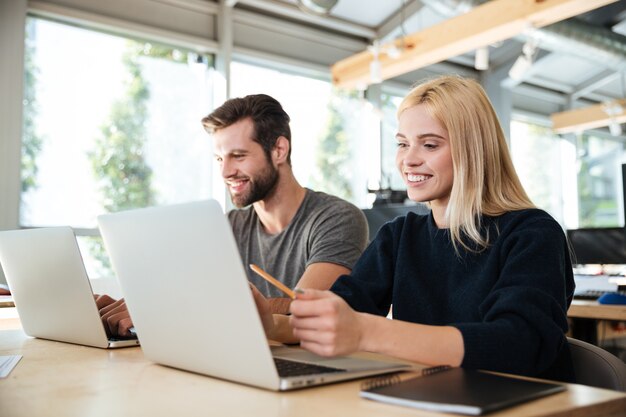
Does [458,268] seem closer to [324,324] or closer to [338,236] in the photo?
[324,324]

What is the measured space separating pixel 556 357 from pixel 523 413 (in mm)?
507

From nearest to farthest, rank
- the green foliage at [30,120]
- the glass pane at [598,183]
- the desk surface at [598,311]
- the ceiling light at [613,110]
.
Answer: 1. the desk surface at [598,311]
2. the green foliage at [30,120]
3. the ceiling light at [613,110]
4. the glass pane at [598,183]

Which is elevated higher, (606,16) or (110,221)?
(606,16)

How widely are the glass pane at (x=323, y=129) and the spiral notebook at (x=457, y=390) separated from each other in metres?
5.07

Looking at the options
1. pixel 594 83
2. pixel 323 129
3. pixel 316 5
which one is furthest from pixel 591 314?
pixel 594 83

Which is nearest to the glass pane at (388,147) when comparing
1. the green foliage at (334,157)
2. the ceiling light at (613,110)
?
the green foliage at (334,157)

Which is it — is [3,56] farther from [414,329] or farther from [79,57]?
[414,329]

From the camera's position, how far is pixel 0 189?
4473 millimetres

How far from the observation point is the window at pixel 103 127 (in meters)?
4.78

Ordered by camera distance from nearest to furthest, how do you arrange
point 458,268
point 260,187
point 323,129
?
point 458,268, point 260,187, point 323,129

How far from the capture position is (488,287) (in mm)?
1339

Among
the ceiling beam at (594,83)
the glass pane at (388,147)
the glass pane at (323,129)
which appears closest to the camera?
the glass pane at (323,129)

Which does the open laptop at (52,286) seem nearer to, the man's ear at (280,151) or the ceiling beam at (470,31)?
the man's ear at (280,151)

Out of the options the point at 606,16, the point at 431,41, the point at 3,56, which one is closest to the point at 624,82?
the point at 606,16
